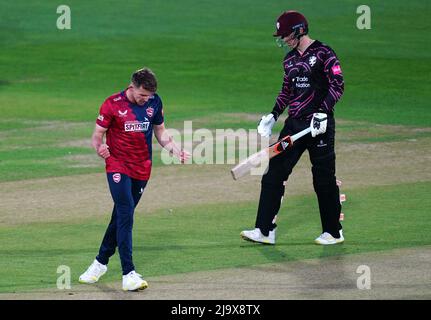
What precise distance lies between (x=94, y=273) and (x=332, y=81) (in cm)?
351

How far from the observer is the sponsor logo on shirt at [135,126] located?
1159 centimetres

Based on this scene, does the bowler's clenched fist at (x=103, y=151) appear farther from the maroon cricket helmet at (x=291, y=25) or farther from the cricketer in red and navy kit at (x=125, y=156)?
the maroon cricket helmet at (x=291, y=25)

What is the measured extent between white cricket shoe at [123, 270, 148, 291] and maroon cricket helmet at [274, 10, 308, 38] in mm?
3530

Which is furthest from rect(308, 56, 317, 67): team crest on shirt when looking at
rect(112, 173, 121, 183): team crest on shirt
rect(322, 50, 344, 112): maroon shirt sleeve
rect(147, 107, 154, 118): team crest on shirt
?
rect(112, 173, 121, 183): team crest on shirt

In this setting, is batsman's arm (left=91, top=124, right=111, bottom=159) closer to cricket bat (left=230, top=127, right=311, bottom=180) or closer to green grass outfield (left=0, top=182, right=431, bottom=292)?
green grass outfield (left=0, top=182, right=431, bottom=292)

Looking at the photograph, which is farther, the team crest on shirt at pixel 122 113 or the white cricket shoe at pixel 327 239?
the white cricket shoe at pixel 327 239

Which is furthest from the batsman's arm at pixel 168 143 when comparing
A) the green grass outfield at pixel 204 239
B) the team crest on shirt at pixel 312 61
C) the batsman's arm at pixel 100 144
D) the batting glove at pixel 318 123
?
the team crest on shirt at pixel 312 61

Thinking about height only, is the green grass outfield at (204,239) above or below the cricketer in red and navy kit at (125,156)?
below

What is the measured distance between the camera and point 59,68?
30.4m

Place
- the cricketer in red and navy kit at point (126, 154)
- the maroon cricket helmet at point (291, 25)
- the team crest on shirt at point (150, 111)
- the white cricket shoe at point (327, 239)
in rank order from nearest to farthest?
the cricketer in red and navy kit at point (126, 154) → the team crest on shirt at point (150, 111) → the maroon cricket helmet at point (291, 25) → the white cricket shoe at point (327, 239)

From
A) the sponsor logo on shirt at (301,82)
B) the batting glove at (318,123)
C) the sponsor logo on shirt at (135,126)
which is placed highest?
the sponsor logo on shirt at (301,82)

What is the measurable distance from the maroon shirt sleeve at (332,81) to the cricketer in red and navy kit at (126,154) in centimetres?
228

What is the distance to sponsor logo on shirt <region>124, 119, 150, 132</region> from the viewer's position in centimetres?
1159

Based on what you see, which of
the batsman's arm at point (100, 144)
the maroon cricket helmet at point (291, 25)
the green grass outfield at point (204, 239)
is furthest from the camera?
the maroon cricket helmet at point (291, 25)
